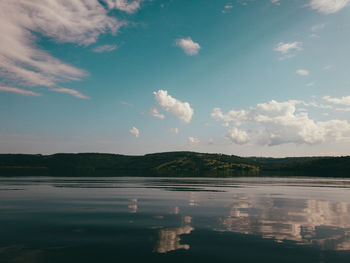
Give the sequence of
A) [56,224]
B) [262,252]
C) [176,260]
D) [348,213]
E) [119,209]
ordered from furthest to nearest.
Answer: [119,209]
[348,213]
[56,224]
[262,252]
[176,260]

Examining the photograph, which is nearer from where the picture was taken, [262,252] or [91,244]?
[262,252]

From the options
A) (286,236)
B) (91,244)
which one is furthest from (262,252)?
(91,244)

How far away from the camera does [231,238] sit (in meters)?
20.6

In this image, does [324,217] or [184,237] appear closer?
[184,237]

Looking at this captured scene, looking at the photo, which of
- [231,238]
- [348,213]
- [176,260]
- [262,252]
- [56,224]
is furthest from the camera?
[348,213]

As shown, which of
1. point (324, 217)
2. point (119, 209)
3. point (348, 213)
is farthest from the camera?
point (119, 209)

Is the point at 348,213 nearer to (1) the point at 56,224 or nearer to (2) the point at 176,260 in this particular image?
(2) the point at 176,260

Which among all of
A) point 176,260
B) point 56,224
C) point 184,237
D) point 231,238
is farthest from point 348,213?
point 56,224

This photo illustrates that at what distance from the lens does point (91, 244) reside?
61.9 feet

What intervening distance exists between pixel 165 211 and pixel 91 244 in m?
15.2

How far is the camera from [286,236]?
69.9 feet

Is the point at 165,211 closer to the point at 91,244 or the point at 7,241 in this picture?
the point at 91,244

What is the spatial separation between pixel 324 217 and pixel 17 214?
Answer: 111 feet

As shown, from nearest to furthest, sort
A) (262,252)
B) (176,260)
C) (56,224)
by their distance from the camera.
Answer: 1. (176,260)
2. (262,252)
3. (56,224)
